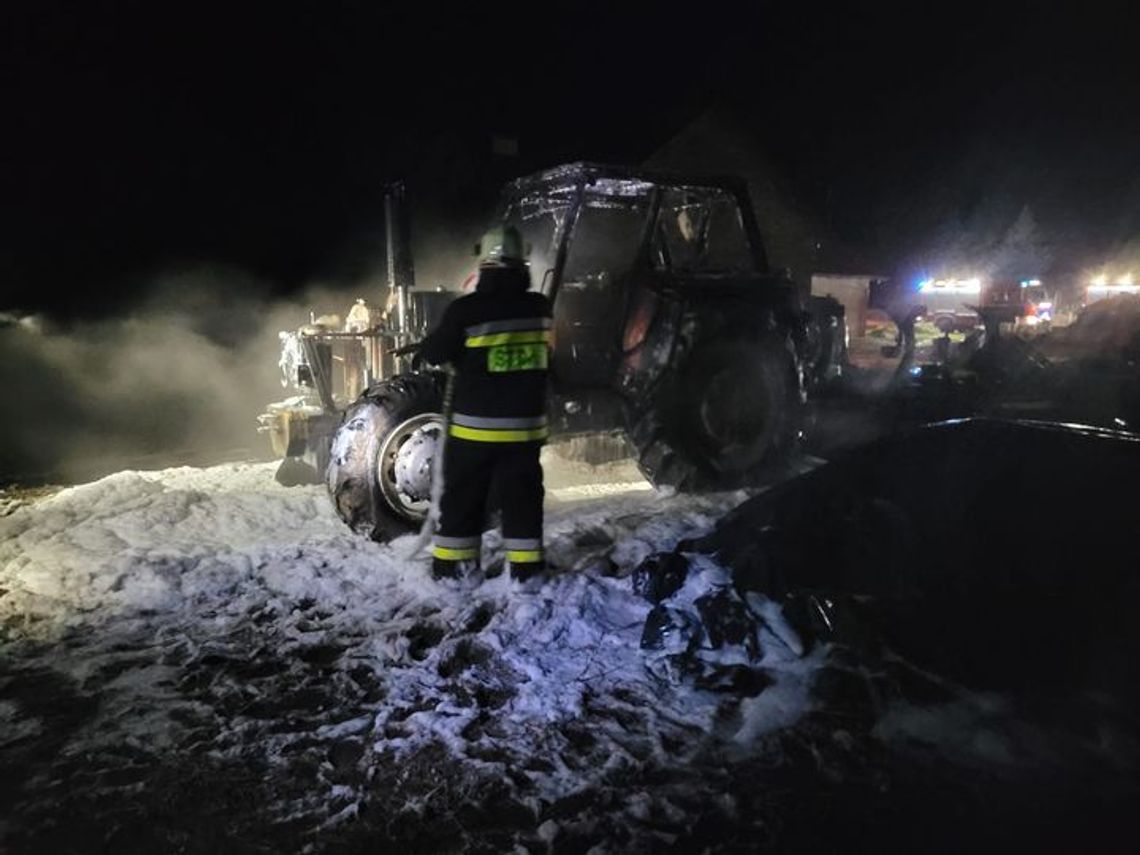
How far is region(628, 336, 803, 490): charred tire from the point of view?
6.10 meters

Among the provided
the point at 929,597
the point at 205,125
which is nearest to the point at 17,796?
the point at 929,597

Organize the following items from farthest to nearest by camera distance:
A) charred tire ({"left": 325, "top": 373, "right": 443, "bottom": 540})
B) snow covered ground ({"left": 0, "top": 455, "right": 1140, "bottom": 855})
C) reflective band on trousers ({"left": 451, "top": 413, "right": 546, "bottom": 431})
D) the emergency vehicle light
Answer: the emergency vehicle light
charred tire ({"left": 325, "top": 373, "right": 443, "bottom": 540})
reflective band on trousers ({"left": 451, "top": 413, "right": 546, "bottom": 431})
snow covered ground ({"left": 0, "top": 455, "right": 1140, "bottom": 855})

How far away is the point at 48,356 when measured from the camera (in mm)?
12594

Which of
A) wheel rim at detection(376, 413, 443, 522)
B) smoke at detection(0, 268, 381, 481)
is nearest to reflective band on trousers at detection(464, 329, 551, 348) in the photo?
wheel rim at detection(376, 413, 443, 522)

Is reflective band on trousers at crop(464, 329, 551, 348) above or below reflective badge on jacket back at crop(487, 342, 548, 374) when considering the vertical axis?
above

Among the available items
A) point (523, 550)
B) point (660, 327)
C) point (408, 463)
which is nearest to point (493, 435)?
point (523, 550)

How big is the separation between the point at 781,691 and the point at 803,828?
0.84 metres

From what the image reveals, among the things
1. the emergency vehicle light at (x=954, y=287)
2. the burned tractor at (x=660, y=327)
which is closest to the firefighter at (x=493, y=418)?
the burned tractor at (x=660, y=327)

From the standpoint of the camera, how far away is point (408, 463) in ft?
16.1

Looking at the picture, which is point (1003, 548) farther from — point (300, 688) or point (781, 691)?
point (300, 688)

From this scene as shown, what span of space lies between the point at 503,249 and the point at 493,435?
3.40ft

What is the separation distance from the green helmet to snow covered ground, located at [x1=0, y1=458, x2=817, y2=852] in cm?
177

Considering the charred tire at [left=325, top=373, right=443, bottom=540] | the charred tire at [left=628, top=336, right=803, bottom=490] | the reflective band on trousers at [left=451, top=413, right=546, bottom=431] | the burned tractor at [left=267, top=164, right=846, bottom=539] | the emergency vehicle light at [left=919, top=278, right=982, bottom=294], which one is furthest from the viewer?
the emergency vehicle light at [left=919, top=278, right=982, bottom=294]

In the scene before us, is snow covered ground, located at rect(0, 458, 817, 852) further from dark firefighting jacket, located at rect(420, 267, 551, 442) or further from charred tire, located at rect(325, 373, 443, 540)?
dark firefighting jacket, located at rect(420, 267, 551, 442)
